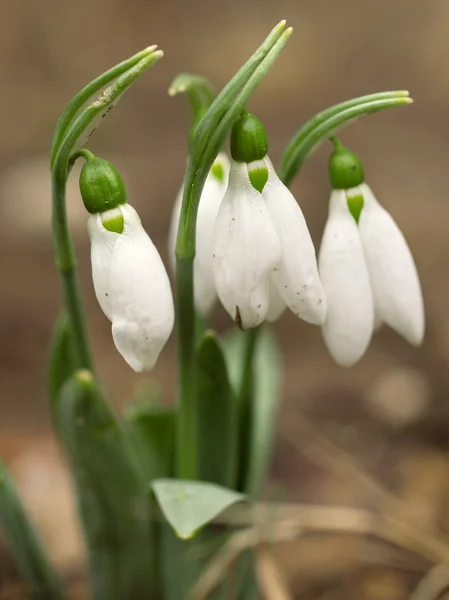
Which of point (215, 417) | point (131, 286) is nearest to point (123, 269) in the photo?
point (131, 286)

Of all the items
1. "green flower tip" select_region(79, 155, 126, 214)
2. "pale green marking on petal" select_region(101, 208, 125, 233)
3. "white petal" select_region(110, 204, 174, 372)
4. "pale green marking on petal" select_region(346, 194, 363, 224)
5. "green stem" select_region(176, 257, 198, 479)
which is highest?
"green flower tip" select_region(79, 155, 126, 214)

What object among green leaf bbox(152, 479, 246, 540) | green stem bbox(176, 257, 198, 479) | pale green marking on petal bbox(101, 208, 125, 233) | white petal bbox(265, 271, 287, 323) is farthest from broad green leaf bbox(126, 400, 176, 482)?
pale green marking on petal bbox(101, 208, 125, 233)

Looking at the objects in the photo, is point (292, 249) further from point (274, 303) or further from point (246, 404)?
point (246, 404)

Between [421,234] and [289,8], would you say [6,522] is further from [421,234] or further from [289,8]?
[289,8]


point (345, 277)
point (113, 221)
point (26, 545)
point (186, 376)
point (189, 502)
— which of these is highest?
point (113, 221)

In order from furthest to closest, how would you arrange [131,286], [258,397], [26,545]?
[258,397] → [26,545] → [131,286]

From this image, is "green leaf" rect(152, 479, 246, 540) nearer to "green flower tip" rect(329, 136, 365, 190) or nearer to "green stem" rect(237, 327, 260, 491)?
"green stem" rect(237, 327, 260, 491)
